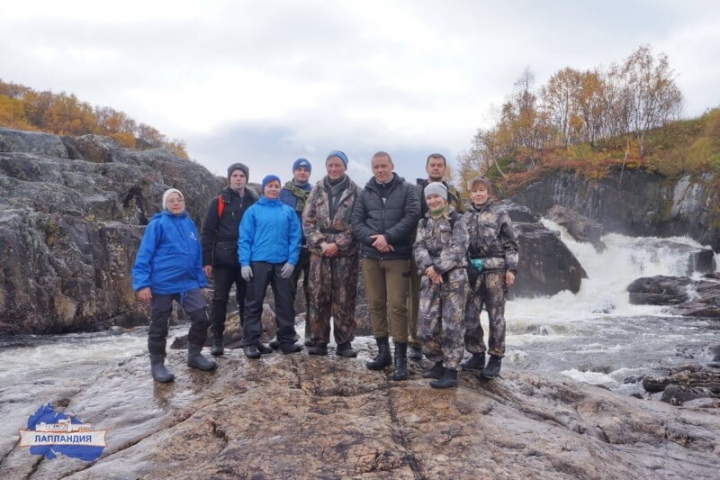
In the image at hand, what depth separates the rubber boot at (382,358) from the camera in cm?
595

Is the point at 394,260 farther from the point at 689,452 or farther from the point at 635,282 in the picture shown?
the point at 635,282

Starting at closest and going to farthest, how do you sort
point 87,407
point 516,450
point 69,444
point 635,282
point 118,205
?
point 516,450 → point 69,444 → point 87,407 → point 118,205 → point 635,282

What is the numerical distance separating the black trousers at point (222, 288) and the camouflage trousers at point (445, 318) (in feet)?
8.64

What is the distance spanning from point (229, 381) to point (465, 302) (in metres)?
2.87

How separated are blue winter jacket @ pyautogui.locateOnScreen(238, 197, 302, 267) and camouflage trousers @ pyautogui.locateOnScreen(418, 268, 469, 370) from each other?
75.3 inches

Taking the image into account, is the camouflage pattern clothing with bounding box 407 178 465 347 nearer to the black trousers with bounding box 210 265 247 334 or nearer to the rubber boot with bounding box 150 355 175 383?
the black trousers with bounding box 210 265 247 334

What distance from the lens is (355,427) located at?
4242 mm

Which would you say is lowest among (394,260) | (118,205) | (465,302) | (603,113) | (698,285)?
(698,285)

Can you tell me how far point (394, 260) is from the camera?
5840mm

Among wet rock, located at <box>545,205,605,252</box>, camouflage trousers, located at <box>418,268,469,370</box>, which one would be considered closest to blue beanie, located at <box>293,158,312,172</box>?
camouflage trousers, located at <box>418,268,469,370</box>

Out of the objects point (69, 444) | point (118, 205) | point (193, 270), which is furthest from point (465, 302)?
point (118, 205)

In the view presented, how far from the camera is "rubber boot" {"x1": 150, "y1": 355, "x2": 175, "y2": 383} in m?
5.82

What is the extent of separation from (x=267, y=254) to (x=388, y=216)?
1.67 meters

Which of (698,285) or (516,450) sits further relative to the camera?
(698,285)
